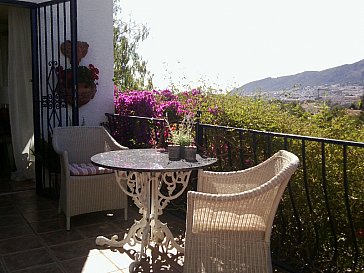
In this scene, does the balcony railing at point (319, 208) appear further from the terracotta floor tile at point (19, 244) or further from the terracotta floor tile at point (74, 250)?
the terracotta floor tile at point (19, 244)

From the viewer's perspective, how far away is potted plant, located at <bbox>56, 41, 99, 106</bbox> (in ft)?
14.6

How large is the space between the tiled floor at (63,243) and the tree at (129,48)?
498 inches

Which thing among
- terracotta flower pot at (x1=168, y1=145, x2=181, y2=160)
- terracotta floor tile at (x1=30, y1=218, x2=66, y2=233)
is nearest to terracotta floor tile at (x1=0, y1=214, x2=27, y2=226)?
terracotta floor tile at (x1=30, y1=218, x2=66, y2=233)

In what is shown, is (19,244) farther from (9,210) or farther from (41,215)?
(9,210)

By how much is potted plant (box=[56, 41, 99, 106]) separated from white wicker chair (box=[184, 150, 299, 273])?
9.51 feet

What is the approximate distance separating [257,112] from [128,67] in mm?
13871

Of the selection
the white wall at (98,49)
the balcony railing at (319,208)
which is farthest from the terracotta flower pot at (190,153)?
the white wall at (98,49)

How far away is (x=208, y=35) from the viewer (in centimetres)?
1425

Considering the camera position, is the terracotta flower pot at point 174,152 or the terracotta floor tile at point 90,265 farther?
the terracotta flower pot at point 174,152

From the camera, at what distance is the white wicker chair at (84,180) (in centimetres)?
342

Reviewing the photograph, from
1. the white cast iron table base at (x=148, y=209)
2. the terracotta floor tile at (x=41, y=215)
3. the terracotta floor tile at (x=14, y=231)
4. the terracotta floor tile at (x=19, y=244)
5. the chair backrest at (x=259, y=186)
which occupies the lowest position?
the terracotta floor tile at (x=41, y=215)

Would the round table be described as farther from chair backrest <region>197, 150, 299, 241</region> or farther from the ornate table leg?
chair backrest <region>197, 150, 299, 241</region>

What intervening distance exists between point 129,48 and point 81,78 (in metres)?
12.4

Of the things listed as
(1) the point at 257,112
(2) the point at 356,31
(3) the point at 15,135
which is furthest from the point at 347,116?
(2) the point at 356,31
